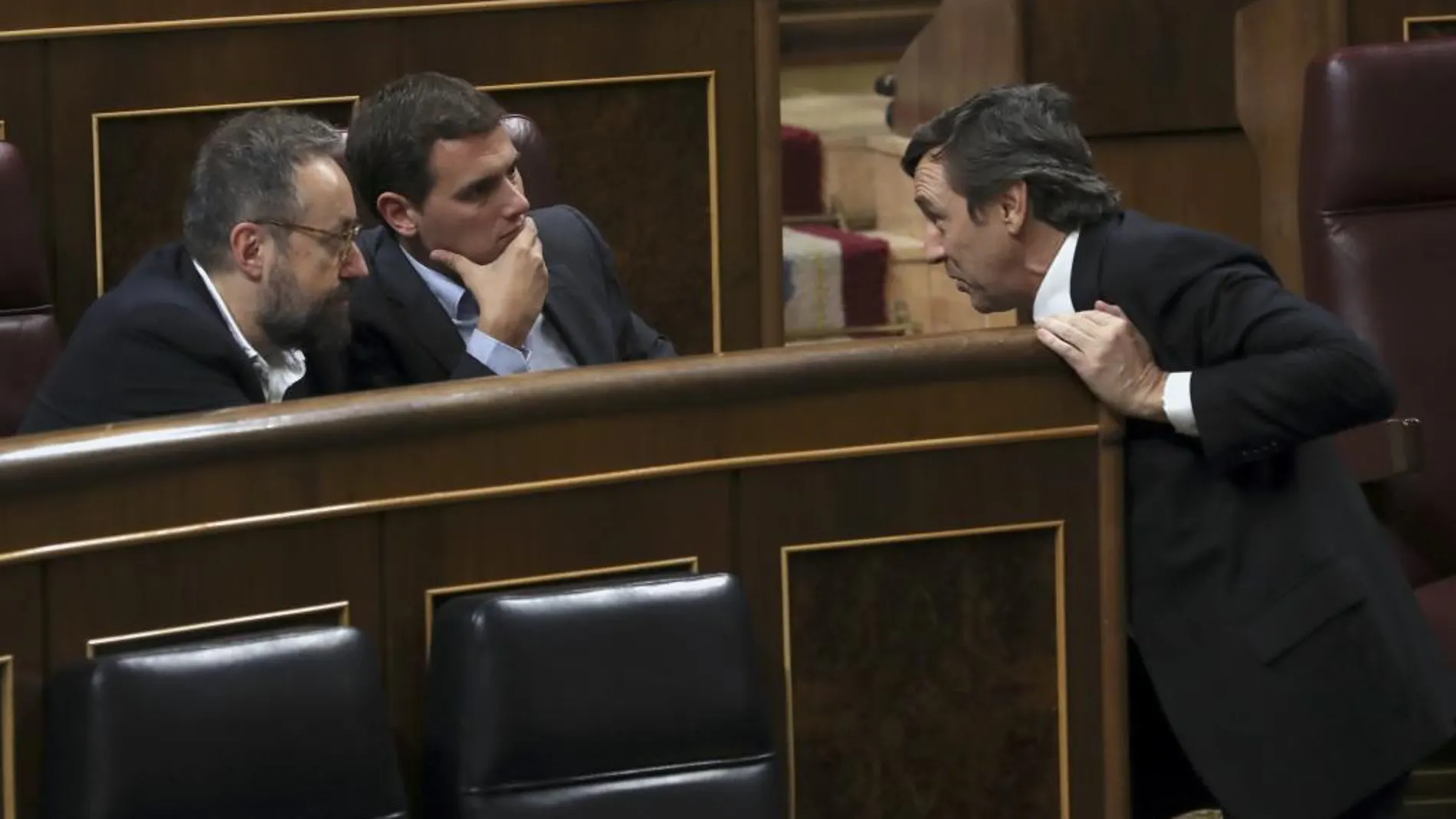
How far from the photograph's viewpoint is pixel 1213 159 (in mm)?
2156

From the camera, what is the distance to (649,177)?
6.15ft

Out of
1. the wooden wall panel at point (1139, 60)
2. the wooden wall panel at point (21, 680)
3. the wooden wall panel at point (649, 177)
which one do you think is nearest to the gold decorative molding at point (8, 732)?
the wooden wall panel at point (21, 680)

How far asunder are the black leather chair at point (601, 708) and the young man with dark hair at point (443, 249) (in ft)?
0.90

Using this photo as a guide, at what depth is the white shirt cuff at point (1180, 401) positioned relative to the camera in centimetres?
122

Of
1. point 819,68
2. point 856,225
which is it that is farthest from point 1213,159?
point 819,68

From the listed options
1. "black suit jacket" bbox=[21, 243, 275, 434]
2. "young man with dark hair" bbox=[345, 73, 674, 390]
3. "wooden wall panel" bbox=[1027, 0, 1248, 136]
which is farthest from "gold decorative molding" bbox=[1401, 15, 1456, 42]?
"black suit jacket" bbox=[21, 243, 275, 434]

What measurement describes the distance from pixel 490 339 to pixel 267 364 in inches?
5.0

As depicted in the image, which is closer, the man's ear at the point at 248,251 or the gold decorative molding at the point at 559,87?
the man's ear at the point at 248,251

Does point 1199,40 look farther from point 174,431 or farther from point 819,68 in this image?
point 174,431

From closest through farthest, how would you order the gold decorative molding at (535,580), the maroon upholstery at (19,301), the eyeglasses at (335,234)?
the gold decorative molding at (535,580), the eyeglasses at (335,234), the maroon upholstery at (19,301)

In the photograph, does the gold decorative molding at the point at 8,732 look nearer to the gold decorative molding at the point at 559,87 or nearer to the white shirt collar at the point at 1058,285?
the white shirt collar at the point at 1058,285

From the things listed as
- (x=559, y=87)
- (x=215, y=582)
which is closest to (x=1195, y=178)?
(x=559, y=87)

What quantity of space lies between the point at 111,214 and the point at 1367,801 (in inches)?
38.6

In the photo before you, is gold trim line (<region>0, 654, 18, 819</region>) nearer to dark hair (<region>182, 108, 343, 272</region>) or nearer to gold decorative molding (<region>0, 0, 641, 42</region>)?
dark hair (<region>182, 108, 343, 272</region>)
